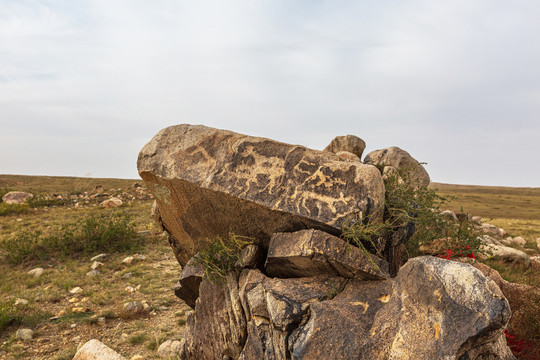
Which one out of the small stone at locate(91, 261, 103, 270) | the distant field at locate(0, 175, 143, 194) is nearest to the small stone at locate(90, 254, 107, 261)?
the small stone at locate(91, 261, 103, 270)

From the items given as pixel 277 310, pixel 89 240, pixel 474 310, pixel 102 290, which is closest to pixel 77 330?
pixel 102 290

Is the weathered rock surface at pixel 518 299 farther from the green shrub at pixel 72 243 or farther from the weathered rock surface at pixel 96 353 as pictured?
the green shrub at pixel 72 243

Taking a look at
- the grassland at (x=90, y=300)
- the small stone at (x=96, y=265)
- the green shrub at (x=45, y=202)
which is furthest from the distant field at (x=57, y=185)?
the small stone at (x=96, y=265)

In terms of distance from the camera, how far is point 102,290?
1045cm

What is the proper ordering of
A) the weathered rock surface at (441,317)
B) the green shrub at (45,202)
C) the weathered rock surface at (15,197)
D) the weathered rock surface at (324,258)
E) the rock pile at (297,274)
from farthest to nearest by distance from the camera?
the weathered rock surface at (15,197), the green shrub at (45,202), the weathered rock surface at (324,258), the rock pile at (297,274), the weathered rock surface at (441,317)

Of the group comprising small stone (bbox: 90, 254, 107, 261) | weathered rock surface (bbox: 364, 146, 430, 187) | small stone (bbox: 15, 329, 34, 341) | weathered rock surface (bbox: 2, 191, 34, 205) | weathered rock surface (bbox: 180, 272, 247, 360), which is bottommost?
small stone (bbox: 15, 329, 34, 341)

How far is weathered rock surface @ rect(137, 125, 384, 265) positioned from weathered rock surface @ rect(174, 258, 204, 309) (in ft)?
1.81

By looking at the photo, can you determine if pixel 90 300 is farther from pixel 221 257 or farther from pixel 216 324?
pixel 221 257

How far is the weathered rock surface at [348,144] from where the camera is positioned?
15.0 metres

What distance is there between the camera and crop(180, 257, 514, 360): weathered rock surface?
3.68 metres

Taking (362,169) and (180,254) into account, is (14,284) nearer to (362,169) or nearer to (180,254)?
(180,254)

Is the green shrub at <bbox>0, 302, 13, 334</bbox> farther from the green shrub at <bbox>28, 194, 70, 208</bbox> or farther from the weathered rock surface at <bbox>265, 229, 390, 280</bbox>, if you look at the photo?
the green shrub at <bbox>28, 194, 70, 208</bbox>

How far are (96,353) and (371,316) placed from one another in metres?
4.92

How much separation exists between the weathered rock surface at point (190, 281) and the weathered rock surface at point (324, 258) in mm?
1801
